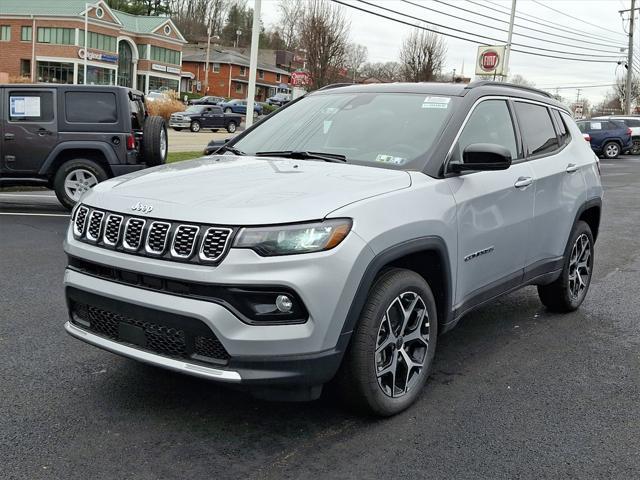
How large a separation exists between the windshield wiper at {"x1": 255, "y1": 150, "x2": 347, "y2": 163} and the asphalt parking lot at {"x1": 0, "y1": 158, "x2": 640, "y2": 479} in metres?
1.42

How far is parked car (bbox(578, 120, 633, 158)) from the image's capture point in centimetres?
3178

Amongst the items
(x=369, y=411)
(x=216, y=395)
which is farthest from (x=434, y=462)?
(x=216, y=395)

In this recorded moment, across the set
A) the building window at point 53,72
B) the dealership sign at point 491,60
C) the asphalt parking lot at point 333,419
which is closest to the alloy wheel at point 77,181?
the asphalt parking lot at point 333,419

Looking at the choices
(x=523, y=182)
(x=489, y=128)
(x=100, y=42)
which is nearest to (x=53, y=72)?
(x=100, y=42)

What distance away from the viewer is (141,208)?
11.0ft

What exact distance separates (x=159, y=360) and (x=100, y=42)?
242 feet

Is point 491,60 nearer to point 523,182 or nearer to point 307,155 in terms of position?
point 523,182

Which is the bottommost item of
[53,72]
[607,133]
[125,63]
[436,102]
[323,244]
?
[323,244]

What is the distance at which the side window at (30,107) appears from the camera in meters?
11.0

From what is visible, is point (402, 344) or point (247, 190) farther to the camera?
point (402, 344)

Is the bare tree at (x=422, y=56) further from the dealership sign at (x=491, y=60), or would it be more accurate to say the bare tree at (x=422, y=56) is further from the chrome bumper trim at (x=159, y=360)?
the chrome bumper trim at (x=159, y=360)

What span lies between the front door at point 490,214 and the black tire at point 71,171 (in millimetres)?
7748

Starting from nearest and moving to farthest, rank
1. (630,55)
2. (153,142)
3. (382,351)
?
(382,351), (153,142), (630,55)

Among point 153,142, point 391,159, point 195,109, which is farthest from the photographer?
point 195,109
